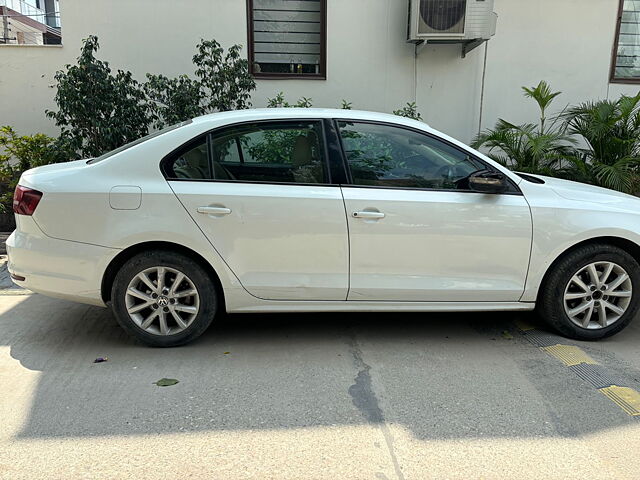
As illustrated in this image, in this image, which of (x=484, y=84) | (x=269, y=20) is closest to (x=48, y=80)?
(x=269, y=20)

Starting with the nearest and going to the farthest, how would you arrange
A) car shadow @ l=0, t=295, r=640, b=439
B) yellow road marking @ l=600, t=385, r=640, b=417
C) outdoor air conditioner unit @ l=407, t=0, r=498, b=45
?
car shadow @ l=0, t=295, r=640, b=439 → yellow road marking @ l=600, t=385, r=640, b=417 → outdoor air conditioner unit @ l=407, t=0, r=498, b=45

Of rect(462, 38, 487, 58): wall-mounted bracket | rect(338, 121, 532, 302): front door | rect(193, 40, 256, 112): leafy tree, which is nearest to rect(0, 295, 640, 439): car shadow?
rect(338, 121, 532, 302): front door

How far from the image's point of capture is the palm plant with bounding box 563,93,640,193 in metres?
6.18

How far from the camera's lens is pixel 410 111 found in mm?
7008

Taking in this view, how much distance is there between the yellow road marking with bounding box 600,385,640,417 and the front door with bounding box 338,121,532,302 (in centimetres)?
87

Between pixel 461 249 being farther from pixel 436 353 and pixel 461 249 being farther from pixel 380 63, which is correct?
pixel 380 63

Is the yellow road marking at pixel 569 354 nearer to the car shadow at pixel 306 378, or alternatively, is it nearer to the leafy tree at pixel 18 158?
the car shadow at pixel 306 378

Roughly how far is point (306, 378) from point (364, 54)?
5.35 metres

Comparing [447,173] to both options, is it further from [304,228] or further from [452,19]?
[452,19]

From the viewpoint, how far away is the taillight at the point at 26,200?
12.0 feet

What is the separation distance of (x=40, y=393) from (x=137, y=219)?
1231 millimetres

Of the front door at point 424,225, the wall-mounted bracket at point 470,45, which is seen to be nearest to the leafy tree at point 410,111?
the wall-mounted bracket at point 470,45

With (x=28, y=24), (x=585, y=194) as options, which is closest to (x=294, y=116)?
(x=585, y=194)

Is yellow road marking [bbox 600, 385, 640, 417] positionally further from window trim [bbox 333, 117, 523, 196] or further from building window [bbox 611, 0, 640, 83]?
building window [bbox 611, 0, 640, 83]
